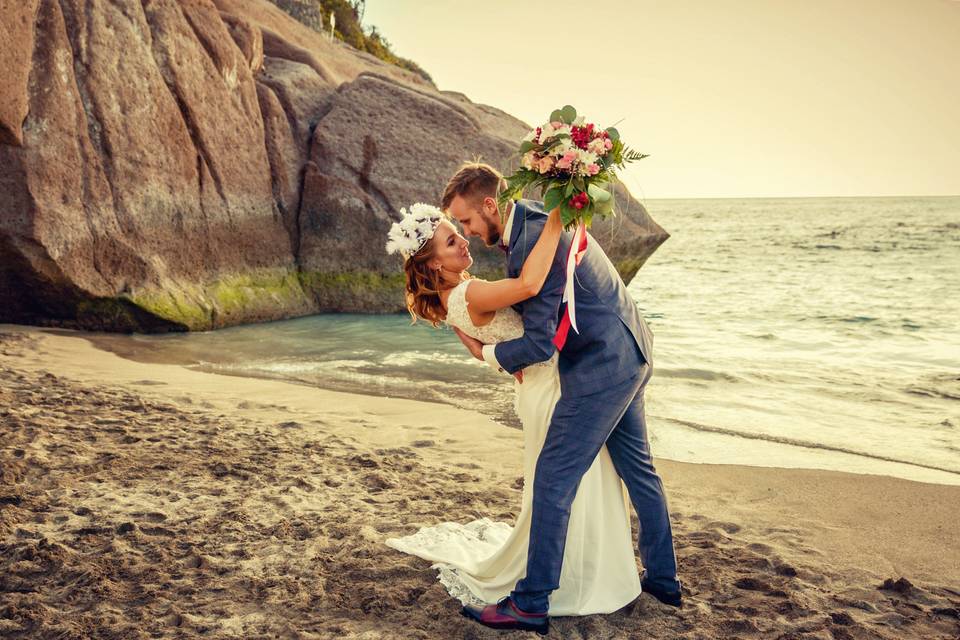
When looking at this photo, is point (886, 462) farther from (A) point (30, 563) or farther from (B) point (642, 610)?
(A) point (30, 563)

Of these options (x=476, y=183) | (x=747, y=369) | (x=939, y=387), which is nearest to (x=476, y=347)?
(x=476, y=183)

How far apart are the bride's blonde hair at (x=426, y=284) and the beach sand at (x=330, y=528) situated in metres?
1.36

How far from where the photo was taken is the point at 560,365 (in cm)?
364

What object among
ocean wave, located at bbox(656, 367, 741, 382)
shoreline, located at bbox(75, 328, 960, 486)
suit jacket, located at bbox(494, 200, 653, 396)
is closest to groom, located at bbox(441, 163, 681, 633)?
suit jacket, located at bbox(494, 200, 653, 396)

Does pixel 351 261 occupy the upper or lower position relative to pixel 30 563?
upper

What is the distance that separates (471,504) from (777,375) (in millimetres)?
6479

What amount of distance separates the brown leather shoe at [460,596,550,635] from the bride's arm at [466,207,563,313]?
1342 millimetres

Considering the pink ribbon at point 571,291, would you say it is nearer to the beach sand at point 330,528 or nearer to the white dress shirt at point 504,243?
the white dress shirt at point 504,243

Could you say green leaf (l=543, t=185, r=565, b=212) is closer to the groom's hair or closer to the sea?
the groom's hair

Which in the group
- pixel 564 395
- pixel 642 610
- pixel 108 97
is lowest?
pixel 642 610

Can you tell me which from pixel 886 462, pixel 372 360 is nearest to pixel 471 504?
pixel 886 462

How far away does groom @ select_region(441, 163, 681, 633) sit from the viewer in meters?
3.48

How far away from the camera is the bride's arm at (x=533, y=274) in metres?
3.32

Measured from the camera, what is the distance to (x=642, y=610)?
12.6ft
